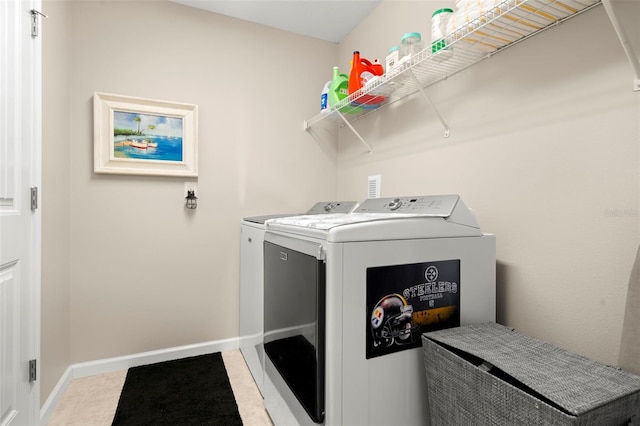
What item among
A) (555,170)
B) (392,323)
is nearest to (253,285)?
(392,323)

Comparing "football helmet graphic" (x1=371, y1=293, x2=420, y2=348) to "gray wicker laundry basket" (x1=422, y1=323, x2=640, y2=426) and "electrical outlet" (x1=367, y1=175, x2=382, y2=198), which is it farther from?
"electrical outlet" (x1=367, y1=175, x2=382, y2=198)

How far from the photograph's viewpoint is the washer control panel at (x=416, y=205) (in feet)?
4.35

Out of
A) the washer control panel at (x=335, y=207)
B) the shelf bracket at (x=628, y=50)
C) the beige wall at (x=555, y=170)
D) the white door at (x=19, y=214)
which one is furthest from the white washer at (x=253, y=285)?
the shelf bracket at (x=628, y=50)

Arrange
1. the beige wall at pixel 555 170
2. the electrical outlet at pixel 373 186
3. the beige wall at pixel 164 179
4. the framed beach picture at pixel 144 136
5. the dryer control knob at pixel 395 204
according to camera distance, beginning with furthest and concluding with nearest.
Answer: the electrical outlet at pixel 373 186, the framed beach picture at pixel 144 136, the beige wall at pixel 164 179, the dryer control knob at pixel 395 204, the beige wall at pixel 555 170

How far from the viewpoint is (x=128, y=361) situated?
218cm

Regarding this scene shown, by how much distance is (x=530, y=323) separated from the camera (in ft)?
4.35

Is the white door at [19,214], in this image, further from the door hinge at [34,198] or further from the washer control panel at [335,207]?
the washer control panel at [335,207]

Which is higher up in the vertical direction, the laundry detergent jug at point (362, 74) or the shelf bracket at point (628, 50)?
the laundry detergent jug at point (362, 74)

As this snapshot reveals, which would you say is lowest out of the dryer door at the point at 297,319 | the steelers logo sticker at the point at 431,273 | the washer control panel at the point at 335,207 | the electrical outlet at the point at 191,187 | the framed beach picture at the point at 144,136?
the dryer door at the point at 297,319

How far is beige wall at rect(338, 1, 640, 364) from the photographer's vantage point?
1066 millimetres

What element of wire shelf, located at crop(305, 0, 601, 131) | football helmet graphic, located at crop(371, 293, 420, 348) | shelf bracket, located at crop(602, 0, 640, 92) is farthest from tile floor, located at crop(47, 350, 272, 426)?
shelf bracket, located at crop(602, 0, 640, 92)

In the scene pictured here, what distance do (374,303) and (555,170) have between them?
851mm

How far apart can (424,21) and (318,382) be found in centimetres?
187

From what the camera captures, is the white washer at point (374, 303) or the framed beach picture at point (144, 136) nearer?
the white washer at point (374, 303)
